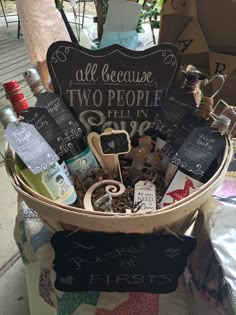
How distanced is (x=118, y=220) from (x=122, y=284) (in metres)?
0.23

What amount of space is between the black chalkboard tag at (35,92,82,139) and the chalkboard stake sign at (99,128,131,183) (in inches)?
3.0

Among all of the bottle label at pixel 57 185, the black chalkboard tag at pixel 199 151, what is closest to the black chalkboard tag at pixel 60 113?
the bottle label at pixel 57 185

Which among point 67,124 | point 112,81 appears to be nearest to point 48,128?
point 67,124

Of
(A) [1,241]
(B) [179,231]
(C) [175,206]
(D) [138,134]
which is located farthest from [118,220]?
(A) [1,241]

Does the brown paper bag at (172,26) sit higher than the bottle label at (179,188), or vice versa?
the brown paper bag at (172,26)

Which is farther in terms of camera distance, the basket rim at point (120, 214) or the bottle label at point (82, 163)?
the bottle label at point (82, 163)

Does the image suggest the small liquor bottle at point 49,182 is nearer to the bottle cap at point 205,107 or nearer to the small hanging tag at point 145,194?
the small hanging tag at point 145,194

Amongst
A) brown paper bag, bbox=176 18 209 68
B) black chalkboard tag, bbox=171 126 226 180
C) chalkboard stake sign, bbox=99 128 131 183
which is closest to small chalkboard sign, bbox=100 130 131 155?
chalkboard stake sign, bbox=99 128 131 183

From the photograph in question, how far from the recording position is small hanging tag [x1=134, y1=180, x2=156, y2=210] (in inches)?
29.1

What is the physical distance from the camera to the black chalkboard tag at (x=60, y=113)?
772mm

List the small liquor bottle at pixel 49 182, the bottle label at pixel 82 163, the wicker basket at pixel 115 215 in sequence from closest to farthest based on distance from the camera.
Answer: the wicker basket at pixel 115 215
the small liquor bottle at pixel 49 182
the bottle label at pixel 82 163

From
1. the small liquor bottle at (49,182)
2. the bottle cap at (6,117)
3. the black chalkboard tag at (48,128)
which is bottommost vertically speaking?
the small liquor bottle at (49,182)

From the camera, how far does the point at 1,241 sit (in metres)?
1.40

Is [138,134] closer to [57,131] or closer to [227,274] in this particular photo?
[57,131]
